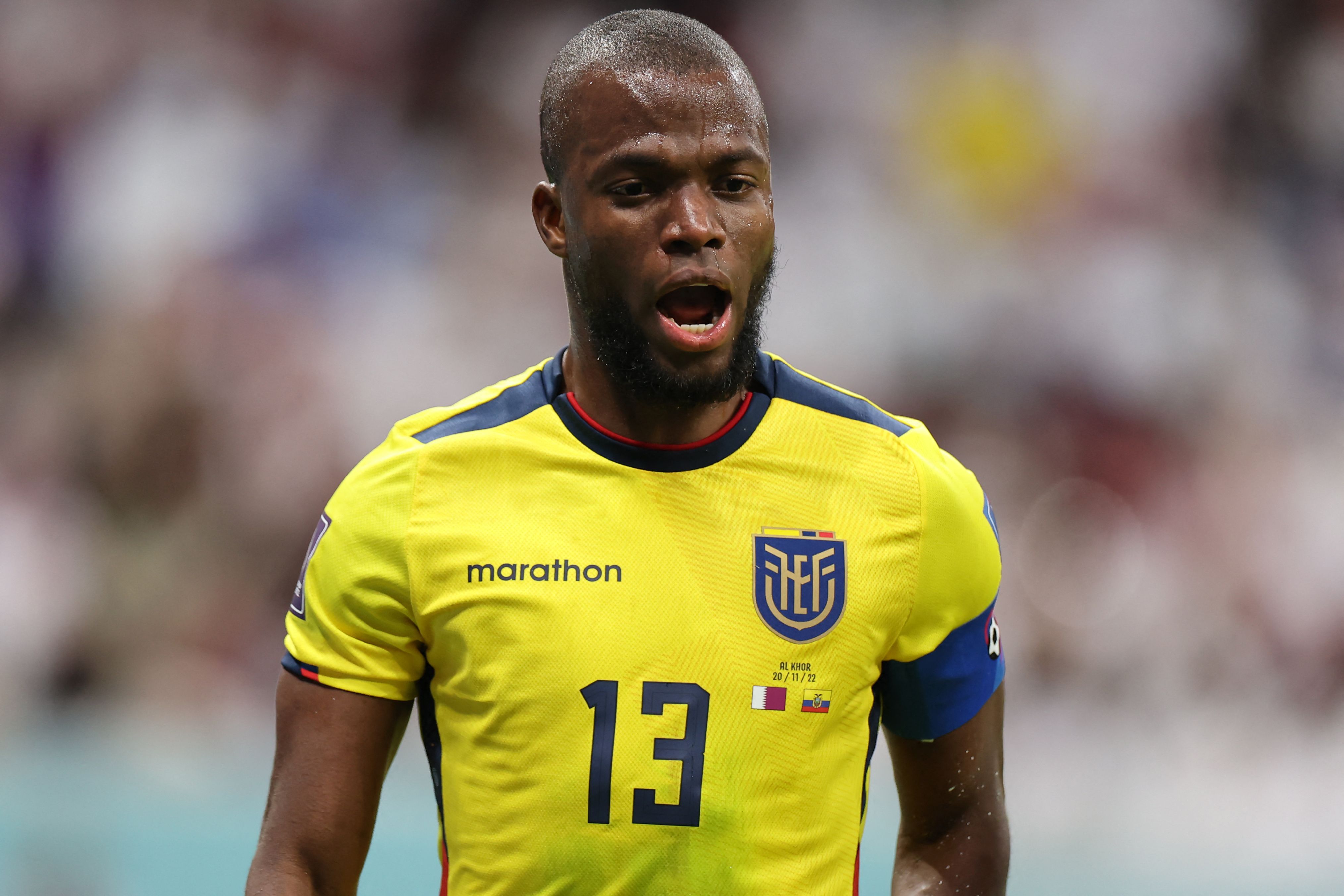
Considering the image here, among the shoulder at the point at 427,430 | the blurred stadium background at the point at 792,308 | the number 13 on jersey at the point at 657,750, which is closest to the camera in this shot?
the number 13 on jersey at the point at 657,750

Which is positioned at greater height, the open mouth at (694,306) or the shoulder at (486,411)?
the open mouth at (694,306)

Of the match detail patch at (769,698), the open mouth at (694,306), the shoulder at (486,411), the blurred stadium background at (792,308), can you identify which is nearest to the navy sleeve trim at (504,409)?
the shoulder at (486,411)

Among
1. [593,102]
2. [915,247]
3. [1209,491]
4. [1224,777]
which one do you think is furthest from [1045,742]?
[593,102]

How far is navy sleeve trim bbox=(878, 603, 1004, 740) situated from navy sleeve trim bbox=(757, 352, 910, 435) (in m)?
0.30

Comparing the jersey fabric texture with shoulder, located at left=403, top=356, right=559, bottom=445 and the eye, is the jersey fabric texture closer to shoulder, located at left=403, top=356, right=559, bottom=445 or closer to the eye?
shoulder, located at left=403, top=356, right=559, bottom=445

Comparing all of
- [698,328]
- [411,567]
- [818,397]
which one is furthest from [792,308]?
[411,567]

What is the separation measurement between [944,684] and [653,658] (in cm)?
42

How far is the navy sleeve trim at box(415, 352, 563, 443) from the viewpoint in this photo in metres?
1.93

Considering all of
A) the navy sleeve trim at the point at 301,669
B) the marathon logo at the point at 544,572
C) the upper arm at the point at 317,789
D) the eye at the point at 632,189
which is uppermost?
the eye at the point at 632,189

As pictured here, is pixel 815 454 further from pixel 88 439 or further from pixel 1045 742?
pixel 88 439

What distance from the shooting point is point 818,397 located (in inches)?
79.6

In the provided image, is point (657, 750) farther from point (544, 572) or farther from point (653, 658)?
point (544, 572)

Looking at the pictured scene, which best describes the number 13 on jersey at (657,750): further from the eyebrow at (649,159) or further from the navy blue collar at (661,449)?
the eyebrow at (649,159)

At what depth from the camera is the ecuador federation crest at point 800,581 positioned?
6.03ft
